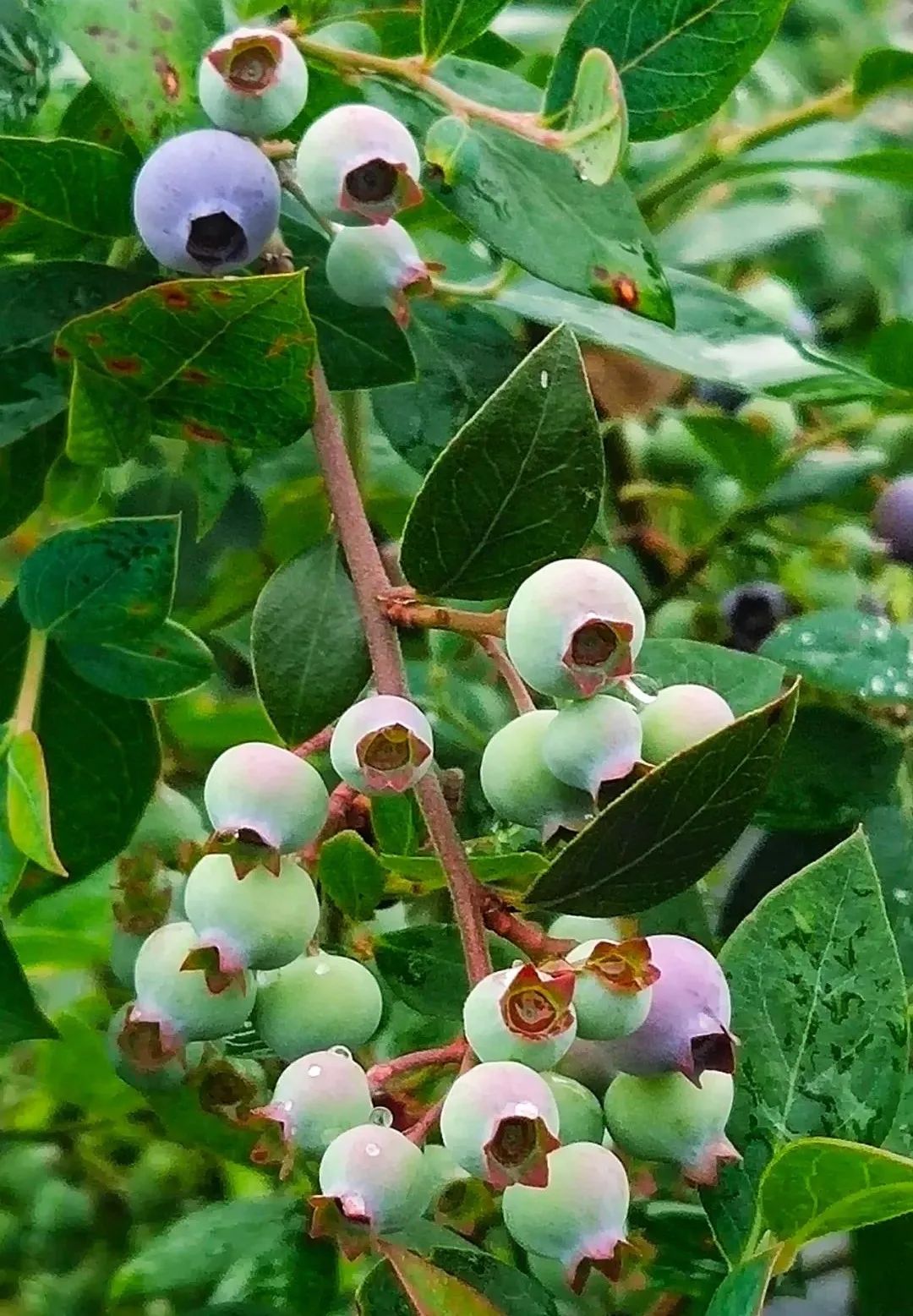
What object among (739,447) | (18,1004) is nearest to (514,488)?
(18,1004)

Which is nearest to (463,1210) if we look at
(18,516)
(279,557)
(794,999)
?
(794,999)

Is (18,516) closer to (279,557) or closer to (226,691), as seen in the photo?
(279,557)

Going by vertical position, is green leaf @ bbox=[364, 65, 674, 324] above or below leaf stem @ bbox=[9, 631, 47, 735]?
above

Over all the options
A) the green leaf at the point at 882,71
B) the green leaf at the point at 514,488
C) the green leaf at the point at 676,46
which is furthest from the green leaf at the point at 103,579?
the green leaf at the point at 882,71

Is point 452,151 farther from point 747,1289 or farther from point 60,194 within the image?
point 747,1289

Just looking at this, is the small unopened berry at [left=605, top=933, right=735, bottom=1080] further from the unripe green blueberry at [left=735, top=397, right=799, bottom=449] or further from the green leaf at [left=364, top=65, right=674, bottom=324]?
the unripe green blueberry at [left=735, top=397, right=799, bottom=449]

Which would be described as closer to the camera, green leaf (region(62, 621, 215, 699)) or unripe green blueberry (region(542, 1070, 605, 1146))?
unripe green blueberry (region(542, 1070, 605, 1146))

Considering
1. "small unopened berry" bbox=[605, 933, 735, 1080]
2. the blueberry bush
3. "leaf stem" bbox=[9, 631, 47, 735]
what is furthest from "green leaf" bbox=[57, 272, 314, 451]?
"small unopened berry" bbox=[605, 933, 735, 1080]

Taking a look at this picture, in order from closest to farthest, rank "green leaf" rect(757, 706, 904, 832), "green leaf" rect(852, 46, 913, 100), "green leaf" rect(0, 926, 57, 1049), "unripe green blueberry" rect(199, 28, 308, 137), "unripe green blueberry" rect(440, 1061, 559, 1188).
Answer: "unripe green blueberry" rect(440, 1061, 559, 1188), "unripe green blueberry" rect(199, 28, 308, 137), "green leaf" rect(0, 926, 57, 1049), "green leaf" rect(757, 706, 904, 832), "green leaf" rect(852, 46, 913, 100)

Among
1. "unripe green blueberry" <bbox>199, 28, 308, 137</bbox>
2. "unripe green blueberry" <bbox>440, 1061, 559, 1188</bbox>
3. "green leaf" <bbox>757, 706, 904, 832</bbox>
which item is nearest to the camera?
"unripe green blueberry" <bbox>440, 1061, 559, 1188</bbox>
